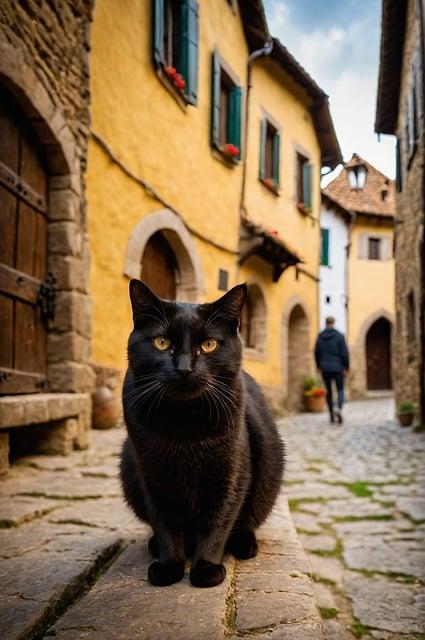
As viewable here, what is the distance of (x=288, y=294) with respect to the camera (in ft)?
37.9

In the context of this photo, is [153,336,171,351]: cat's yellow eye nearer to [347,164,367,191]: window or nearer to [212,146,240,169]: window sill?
[212,146,240,169]: window sill

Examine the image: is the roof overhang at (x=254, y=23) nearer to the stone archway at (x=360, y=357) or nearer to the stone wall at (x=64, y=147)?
the stone wall at (x=64, y=147)

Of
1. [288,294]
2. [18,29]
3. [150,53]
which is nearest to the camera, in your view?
[18,29]

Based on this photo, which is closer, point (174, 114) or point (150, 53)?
point (150, 53)

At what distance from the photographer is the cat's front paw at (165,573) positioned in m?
1.56

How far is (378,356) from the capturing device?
20234mm

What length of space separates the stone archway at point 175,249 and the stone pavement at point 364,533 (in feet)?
9.09

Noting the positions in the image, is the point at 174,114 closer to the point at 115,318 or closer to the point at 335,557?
the point at 115,318

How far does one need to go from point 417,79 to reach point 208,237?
3.95 meters

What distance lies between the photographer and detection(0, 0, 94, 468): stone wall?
3.92 metres

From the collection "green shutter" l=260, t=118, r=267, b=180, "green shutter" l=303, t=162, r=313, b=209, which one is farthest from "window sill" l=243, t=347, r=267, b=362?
"green shutter" l=303, t=162, r=313, b=209

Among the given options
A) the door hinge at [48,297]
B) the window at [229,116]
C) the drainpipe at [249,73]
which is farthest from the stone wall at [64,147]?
the drainpipe at [249,73]

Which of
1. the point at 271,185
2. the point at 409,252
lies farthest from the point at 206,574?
the point at 271,185

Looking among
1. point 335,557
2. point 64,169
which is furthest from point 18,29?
point 335,557
